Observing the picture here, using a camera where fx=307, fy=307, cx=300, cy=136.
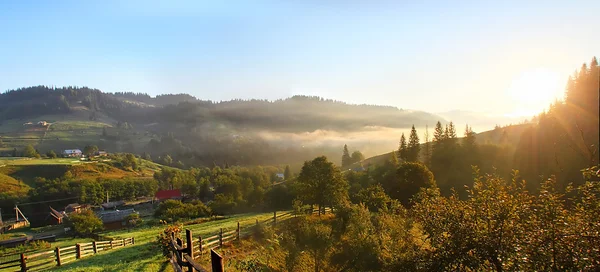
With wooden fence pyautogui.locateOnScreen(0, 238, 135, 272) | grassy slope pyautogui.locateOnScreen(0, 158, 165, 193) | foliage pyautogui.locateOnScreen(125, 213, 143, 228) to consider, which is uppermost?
wooden fence pyautogui.locateOnScreen(0, 238, 135, 272)

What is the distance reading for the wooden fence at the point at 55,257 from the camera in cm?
2089

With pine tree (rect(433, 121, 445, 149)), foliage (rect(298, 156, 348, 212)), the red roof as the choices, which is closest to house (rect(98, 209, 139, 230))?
the red roof

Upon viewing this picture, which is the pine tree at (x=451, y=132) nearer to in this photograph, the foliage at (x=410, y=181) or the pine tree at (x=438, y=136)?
the pine tree at (x=438, y=136)

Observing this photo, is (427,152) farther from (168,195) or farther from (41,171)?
(41,171)

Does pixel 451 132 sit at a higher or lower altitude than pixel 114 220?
higher

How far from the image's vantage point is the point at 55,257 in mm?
23203

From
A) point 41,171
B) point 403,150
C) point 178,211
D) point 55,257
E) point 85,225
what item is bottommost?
point 178,211

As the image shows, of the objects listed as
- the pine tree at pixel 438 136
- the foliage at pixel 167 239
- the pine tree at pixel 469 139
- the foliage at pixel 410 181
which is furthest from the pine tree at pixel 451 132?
the foliage at pixel 167 239

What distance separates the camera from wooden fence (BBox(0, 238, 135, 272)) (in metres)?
20.9

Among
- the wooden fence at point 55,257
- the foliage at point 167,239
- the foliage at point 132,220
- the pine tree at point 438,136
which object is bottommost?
the foliage at point 132,220

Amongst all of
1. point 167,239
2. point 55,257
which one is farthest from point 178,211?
point 167,239

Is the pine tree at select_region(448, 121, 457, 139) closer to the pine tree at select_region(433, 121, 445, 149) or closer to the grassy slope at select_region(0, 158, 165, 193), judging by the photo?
the pine tree at select_region(433, 121, 445, 149)

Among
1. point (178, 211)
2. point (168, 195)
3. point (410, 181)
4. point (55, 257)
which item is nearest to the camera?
point (55, 257)

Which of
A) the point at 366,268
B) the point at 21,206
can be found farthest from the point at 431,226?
the point at 21,206
